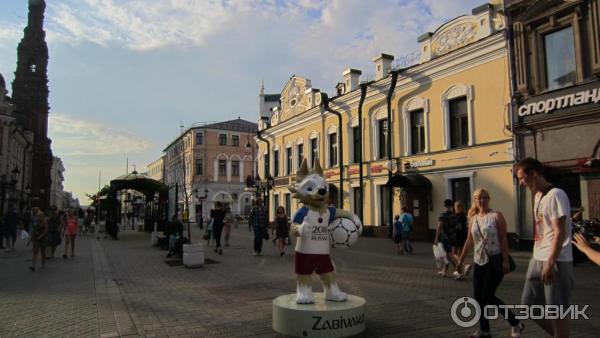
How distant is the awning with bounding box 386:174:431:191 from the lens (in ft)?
63.6

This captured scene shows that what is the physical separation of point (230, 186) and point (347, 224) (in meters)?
56.3

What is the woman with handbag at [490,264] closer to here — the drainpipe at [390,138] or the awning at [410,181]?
the awning at [410,181]

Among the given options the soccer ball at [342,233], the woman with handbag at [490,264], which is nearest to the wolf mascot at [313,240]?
the soccer ball at [342,233]

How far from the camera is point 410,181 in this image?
19.4m

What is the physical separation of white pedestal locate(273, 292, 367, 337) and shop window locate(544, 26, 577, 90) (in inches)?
489

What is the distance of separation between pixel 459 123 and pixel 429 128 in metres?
1.46

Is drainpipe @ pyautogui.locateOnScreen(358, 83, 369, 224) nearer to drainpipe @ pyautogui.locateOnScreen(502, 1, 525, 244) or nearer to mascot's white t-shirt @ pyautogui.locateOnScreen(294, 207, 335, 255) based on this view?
drainpipe @ pyautogui.locateOnScreen(502, 1, 525, 244)

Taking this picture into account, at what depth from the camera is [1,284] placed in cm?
980

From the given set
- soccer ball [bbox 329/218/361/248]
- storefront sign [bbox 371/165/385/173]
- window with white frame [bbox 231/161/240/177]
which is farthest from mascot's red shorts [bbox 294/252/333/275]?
window with white frame [bbox 231/161/240/177]

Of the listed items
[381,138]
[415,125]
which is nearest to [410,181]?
[415,125]

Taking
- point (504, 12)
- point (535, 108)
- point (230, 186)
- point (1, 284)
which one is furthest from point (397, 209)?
point (230, 186)

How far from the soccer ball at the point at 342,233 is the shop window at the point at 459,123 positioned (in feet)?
44.1

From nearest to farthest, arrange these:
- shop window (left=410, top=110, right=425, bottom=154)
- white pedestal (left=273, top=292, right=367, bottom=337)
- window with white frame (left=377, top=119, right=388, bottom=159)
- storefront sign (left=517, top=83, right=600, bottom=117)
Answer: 1. white pedestal (left=273, top=292, right=367, bottom=337)
2. storefront sign (left=517, top=83, right=600, bottom=117)
3. shop window (left=410, top=110, right=425, bottom=154)
4. window with white frame (left=377, top=119, right=388, bottom=159)

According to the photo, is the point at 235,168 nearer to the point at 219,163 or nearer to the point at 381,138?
the point at 219,163
